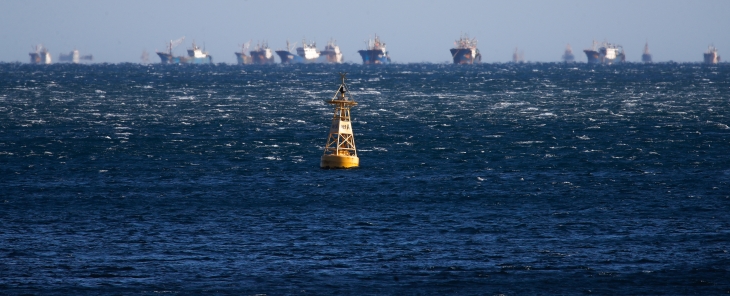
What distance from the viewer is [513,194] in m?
60.8

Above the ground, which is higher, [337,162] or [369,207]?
[337,162]

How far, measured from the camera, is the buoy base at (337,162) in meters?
68.9

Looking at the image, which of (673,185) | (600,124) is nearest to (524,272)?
(673,185)

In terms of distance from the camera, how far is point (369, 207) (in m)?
56.2

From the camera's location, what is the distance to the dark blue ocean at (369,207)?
134ft

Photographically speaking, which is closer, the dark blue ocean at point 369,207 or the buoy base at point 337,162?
the dark blue ocean at point 369,207

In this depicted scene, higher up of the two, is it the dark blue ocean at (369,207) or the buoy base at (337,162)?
the buoy base at (337,162)

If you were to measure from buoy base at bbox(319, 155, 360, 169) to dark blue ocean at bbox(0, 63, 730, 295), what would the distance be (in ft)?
2.34

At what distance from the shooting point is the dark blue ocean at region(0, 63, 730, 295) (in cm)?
4072

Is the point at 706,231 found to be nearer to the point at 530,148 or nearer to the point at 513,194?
the point at 513,194

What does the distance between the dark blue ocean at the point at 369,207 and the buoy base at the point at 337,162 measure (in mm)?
713

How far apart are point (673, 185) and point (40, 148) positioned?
2083 inches

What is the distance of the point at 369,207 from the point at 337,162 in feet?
44.4

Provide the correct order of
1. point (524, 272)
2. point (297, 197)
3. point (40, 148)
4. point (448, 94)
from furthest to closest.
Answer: point (448, 94)
point (40, 148)
point (297, 197)
point (524, 272)
